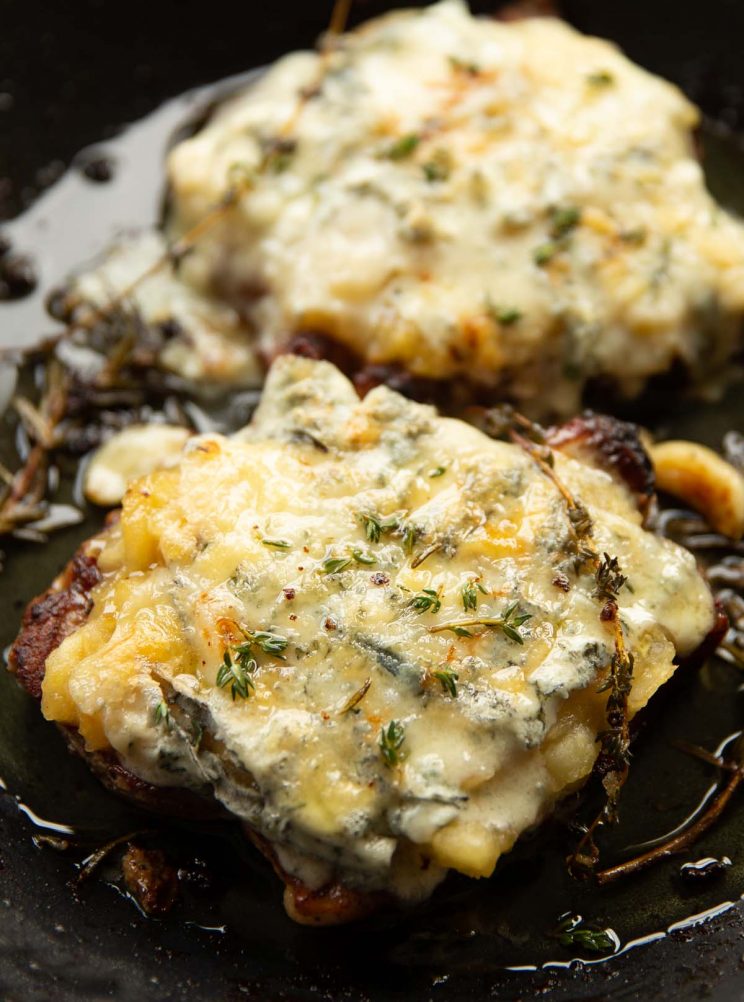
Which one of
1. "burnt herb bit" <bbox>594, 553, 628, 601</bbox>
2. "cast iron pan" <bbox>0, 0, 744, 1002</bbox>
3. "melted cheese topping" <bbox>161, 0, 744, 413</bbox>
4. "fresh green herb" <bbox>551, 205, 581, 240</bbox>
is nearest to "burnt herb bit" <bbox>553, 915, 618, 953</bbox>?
"cast iron pan" <bbox>0, 0, 744, 1002</bbox>

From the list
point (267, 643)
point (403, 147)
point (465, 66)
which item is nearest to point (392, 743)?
A: point (267, 643)

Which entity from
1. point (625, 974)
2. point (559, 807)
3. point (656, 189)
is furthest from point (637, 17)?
point (625, 974)

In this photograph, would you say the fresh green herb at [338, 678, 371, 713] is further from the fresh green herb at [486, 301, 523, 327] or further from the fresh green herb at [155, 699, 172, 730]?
the fresh green herb at [486, 301, 523, 327]

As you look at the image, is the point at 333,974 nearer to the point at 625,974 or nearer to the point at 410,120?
the point at 625,974

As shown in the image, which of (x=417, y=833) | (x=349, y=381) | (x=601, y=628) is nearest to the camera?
(x=417, y=833)

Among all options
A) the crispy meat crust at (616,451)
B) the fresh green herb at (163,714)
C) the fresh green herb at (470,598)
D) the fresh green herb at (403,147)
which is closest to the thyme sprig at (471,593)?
the fresh green herb at (470,598)

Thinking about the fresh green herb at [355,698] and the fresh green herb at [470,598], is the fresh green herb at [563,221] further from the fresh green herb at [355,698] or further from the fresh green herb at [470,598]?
the fresh green herb at [355,698]

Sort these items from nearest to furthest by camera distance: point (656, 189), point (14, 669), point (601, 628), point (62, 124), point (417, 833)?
point (417, 833) → point (601, 628) → point (14, 669) → point (656, 189) → point (62, 124)
